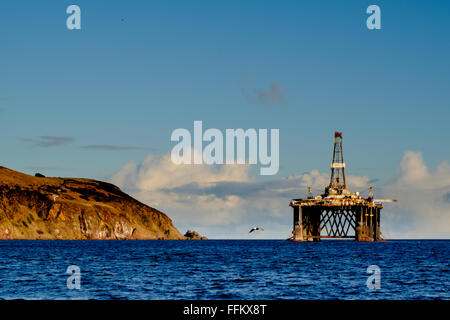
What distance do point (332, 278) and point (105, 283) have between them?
845 inches

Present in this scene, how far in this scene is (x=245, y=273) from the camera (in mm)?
66938
